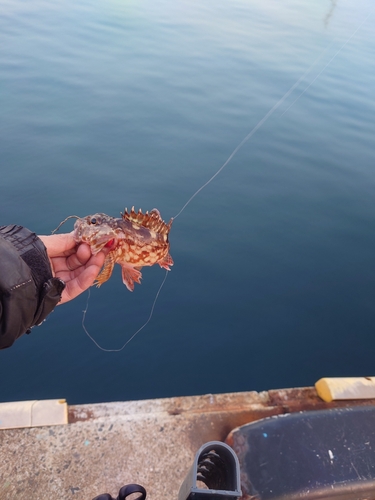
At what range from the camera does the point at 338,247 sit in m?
6.81

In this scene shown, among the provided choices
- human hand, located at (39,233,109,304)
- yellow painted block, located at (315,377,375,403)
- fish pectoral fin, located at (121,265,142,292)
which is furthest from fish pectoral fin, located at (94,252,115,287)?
yellow painted block, located at (315,377,375,403)

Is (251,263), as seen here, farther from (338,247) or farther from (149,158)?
(149,158)

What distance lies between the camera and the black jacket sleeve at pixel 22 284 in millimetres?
2385

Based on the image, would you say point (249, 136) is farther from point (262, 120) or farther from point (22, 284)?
point (22, 284)

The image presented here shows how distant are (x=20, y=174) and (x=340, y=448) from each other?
643 cm

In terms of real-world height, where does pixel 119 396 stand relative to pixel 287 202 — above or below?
below

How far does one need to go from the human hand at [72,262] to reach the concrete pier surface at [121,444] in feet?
3.34

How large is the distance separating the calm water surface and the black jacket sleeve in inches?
98.5

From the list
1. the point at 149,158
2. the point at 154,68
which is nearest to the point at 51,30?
the point at 154,68

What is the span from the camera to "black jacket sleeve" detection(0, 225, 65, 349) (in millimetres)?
2385

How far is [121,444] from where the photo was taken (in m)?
3.14

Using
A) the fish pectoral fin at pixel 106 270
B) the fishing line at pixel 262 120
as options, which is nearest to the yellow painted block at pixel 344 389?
the fish pectoral fin at pixel 106 270

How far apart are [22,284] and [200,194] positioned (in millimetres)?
5309

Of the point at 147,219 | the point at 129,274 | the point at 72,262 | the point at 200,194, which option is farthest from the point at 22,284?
the point at 200,194
